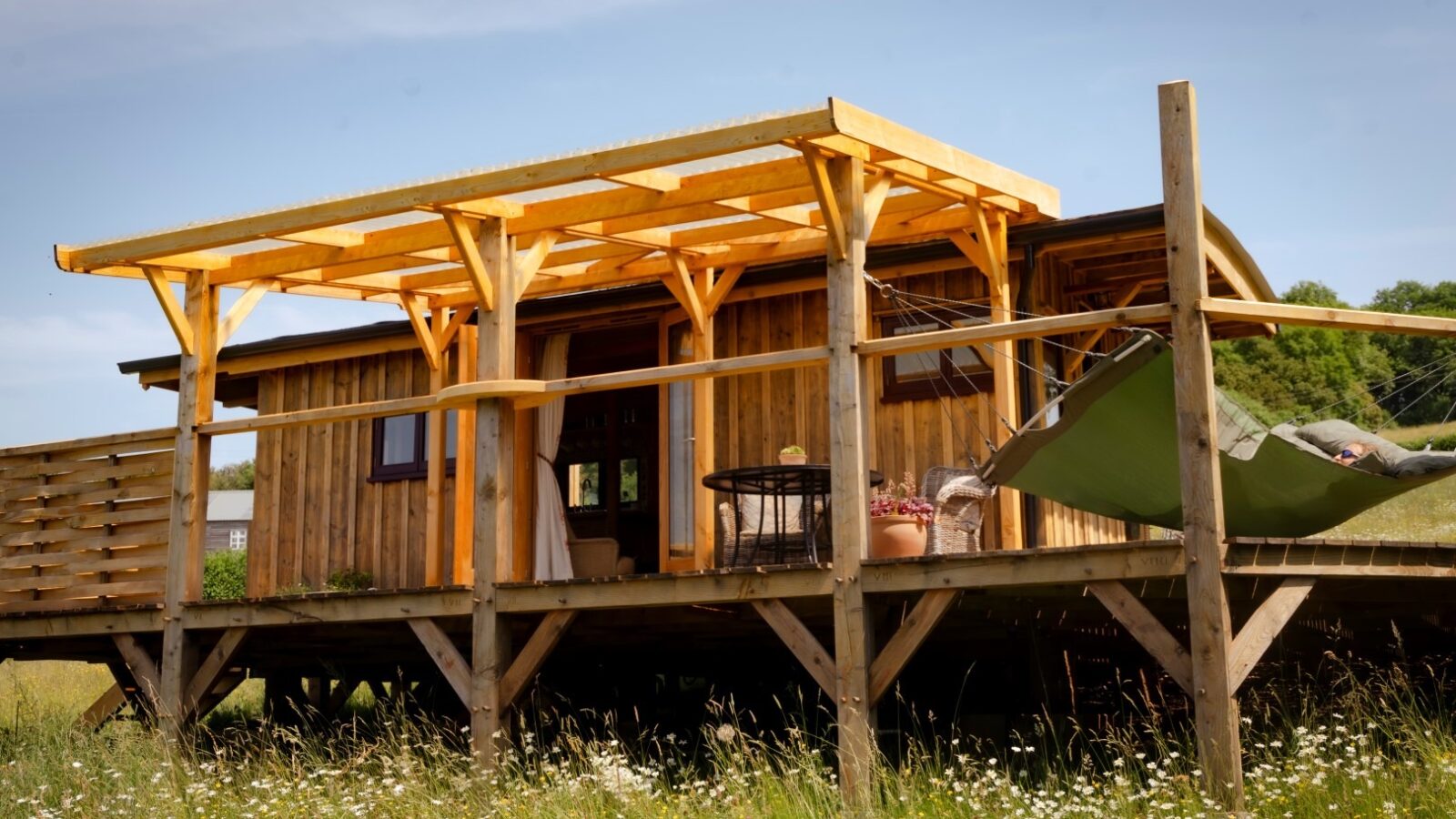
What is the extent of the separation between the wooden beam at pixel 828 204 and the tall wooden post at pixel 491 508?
1.98 metres

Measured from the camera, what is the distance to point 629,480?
13.3 m

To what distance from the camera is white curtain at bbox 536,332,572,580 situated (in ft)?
38.9

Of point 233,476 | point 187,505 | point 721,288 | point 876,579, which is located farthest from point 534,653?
point 233,476

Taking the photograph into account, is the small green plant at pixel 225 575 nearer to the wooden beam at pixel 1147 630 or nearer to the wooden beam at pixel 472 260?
the wooden beam at pixel 472 260

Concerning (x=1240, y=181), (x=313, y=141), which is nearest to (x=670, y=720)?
(x=313, y=141)

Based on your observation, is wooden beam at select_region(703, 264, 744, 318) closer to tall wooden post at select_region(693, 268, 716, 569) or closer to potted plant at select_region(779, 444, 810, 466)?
tall wooden post at select_region(693, 268, 716, 569)

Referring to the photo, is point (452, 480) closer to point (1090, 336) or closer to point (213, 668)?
point (213, 668)

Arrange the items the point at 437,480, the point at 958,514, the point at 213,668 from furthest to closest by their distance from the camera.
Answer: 1. the point at 437,480
2. the point at 213,668
3. the point at 958,514

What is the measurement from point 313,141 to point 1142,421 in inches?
757

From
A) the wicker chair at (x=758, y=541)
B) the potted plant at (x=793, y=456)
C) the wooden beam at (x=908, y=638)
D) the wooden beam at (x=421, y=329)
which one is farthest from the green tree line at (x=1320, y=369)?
the wooden beam at (x=908, y=638)

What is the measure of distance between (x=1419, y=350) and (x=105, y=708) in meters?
40.5

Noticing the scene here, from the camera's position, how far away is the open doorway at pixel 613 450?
13.0m

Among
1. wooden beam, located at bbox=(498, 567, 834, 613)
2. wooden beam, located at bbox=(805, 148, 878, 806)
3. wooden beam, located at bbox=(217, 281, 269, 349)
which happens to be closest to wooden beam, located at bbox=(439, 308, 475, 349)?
wooden beam, located at bbox=(217, 281, 269, 349)

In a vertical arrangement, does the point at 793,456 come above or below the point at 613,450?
below
